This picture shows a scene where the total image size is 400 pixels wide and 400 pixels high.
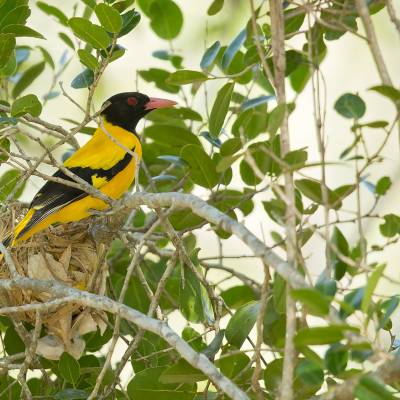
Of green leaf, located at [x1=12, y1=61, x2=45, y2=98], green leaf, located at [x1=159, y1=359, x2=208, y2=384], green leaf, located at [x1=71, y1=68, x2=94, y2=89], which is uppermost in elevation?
green leaf, located at [x1=71, y1=68, x2=94, y2=89]

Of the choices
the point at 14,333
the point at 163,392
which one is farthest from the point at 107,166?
the point at 163,392

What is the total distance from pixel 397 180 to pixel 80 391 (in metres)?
2.91

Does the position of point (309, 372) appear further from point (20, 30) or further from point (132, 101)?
point (132, 101)

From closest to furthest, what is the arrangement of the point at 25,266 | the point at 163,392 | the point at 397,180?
the point at 163,392, the point at 25,266, the point at 397,180

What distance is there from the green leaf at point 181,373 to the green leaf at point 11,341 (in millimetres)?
1502

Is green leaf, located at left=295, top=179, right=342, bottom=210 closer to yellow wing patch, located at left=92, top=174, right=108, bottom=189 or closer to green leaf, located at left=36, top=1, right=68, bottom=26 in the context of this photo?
green leaf, located at left=36, top=1, right=68, bottom=26

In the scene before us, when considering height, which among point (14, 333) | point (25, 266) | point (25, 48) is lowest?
point (14, 333)

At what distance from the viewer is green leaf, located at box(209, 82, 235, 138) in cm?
338

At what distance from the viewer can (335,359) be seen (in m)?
2.32

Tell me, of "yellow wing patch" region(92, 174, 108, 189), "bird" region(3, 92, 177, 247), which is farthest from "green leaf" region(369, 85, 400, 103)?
"yellow wing patch" region(92, 174, 108, 189)

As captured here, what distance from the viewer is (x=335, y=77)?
715 centimetres

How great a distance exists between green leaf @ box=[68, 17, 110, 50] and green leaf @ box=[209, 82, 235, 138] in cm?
52

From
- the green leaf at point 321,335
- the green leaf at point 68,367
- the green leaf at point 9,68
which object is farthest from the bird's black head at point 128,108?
the green leaf at point 321,335

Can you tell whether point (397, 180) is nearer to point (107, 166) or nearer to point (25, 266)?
point (107, 166)
